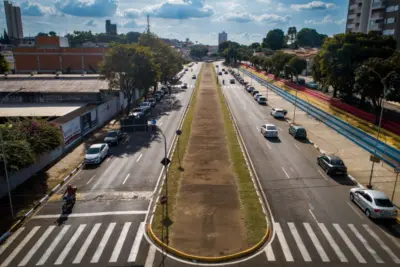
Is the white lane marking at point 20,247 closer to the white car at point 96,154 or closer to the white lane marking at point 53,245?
the white lane marking at point 53,245

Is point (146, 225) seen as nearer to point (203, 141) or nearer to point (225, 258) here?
point (225, 258)

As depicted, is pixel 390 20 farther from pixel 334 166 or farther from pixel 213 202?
pixel 213 202

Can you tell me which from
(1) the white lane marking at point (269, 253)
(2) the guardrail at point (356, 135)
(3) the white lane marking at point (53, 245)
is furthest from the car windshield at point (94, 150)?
(2) the guardrail at point (356, 135)

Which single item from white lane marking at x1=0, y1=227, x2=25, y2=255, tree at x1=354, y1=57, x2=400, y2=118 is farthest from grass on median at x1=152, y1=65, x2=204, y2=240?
tree at x1=354, y1=57, x2=400, y2=118

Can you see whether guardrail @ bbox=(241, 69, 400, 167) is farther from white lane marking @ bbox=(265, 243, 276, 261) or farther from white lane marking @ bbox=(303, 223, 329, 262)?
white lane marking @ bbox=(265, 243, 276, 261)

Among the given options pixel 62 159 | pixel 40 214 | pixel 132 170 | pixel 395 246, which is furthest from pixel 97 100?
pixel 395 246

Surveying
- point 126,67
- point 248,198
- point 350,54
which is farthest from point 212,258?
point 350,54

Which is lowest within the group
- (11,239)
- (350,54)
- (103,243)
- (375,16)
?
(11,239)
